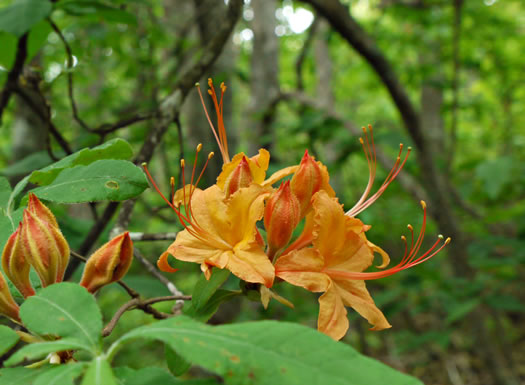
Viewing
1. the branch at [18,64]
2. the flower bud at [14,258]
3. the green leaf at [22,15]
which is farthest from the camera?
the branch at [18,64]

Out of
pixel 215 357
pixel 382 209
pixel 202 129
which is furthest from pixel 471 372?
pixel 215 357

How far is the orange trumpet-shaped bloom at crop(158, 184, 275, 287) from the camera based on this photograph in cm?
84

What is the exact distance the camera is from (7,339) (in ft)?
2.03

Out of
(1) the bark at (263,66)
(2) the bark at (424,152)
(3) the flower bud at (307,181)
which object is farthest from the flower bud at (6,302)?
(1) the bark at (263,66)

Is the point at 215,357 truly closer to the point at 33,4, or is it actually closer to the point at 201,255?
the point at 201,255

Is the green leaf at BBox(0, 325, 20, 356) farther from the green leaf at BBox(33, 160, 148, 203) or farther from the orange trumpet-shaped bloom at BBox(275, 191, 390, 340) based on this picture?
the orange trumpet-shaped bloom at BBox(275, 191, 390, 340)

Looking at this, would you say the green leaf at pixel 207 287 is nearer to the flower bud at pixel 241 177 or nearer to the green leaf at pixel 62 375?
the flower bud at pixel 241 177

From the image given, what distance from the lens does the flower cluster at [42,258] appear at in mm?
757

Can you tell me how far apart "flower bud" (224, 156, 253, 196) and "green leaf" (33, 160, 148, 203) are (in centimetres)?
17

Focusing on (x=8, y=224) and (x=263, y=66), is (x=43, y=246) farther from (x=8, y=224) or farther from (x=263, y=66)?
(x=263, y=66)

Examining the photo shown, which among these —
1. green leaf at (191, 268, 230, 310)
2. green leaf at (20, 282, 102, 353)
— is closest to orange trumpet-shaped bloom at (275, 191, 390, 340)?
green leaf at (191, 268, 230, 310)

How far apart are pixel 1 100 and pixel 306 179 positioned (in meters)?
1.33

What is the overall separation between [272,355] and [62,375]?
248mm

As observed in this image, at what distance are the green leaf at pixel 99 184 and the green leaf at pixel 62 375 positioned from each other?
328 millimetres
